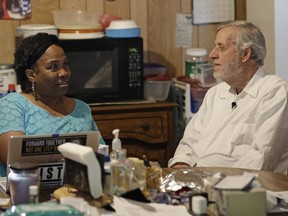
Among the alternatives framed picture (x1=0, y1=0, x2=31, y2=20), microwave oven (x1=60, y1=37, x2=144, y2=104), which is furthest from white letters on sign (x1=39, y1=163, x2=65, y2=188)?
framed picture (x1=0, y1=0, x2=31, y2=20)

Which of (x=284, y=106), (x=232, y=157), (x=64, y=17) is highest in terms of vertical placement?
(x=64, y=17)

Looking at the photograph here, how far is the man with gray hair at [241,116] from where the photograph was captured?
135 inches

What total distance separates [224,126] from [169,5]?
1649 millimetres

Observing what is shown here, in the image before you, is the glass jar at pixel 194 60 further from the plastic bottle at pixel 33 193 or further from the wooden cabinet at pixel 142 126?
the plastic bottle at pixel 33 193

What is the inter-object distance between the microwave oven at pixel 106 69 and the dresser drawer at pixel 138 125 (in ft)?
0.50

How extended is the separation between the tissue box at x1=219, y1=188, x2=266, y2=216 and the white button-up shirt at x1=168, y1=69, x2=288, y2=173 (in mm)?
1111

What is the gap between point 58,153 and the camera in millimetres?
2775

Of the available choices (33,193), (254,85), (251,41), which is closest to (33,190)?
(33,193)

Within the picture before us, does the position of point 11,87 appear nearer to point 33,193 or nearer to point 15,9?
point 15,9

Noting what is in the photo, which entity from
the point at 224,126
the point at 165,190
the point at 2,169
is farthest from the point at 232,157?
the point at 2,169

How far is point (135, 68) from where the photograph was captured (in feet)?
15.0

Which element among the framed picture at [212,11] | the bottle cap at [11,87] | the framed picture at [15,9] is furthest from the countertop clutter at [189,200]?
the framed picture at [212,11]

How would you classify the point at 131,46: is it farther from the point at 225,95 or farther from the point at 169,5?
the point at 225,95

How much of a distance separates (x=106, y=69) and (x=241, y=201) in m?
2.42
